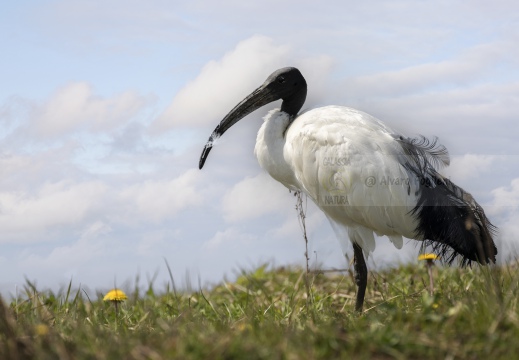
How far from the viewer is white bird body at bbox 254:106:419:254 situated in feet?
20.4

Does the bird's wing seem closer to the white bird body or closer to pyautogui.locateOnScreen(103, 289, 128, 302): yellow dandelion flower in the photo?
the white bird body

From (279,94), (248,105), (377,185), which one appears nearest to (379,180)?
(377,185)

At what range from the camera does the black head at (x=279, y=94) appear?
23.4 feet

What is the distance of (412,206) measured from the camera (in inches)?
251

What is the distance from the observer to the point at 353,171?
6.25 m

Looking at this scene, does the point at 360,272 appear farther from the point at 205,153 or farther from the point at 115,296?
the point at 115,296

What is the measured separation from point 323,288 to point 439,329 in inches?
163

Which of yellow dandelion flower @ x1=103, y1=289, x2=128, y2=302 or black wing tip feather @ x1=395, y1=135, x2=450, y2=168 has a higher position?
black wing tip feather @ x1=395, y1=135, x2=450, y2=168

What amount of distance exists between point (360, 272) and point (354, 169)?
3.41 feet

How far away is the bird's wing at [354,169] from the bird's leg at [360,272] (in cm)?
37

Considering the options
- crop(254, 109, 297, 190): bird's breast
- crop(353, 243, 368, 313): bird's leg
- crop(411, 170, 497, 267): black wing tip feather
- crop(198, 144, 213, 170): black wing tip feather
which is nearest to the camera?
crop(411, 170, 497, 267): black wing tip feather

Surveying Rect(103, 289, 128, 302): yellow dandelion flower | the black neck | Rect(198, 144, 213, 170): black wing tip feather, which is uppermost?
the black neck

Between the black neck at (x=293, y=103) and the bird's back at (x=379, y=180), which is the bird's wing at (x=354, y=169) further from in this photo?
the black neck at (x=293, y=103)

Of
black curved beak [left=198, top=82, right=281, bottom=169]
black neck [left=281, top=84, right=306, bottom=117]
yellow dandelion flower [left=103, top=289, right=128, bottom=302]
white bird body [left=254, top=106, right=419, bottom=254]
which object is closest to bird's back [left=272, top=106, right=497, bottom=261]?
white bird body [left=254, top=106, right=419, bottom=254]
